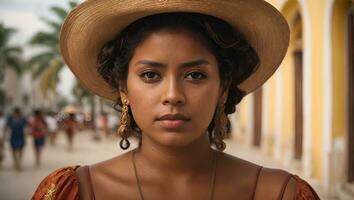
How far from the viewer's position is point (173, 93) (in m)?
1.46

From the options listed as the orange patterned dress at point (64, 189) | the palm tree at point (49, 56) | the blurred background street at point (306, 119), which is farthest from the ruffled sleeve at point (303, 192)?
the palm tree at point (49, 56)

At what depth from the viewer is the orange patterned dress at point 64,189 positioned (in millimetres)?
1585

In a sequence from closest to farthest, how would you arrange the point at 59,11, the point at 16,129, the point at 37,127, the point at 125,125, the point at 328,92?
the point at 125,125 → the point at 328,92 → the point at 16,129 → the point at 37,127 → the point at 59,11

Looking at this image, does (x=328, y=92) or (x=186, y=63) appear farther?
(x=328, y=92)

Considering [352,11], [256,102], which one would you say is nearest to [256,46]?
[352,11]

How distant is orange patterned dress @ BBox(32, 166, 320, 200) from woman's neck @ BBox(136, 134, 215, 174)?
24 cm

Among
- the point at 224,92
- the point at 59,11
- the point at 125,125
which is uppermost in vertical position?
the point at 59,11

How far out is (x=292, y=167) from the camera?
32.2 ft

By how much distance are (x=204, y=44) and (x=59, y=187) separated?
2.08ft

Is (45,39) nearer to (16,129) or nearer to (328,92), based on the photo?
(16,129)

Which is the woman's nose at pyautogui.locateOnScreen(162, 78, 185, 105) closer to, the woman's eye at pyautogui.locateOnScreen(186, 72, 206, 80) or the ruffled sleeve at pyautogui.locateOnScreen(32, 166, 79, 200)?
the woman's eye at pyautogui.locateOnScreen(186, 72, 206, 80)

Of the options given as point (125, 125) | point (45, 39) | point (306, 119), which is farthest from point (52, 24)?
point (125, 125)

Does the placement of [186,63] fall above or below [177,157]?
above

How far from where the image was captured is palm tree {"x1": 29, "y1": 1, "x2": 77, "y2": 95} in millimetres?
16906
